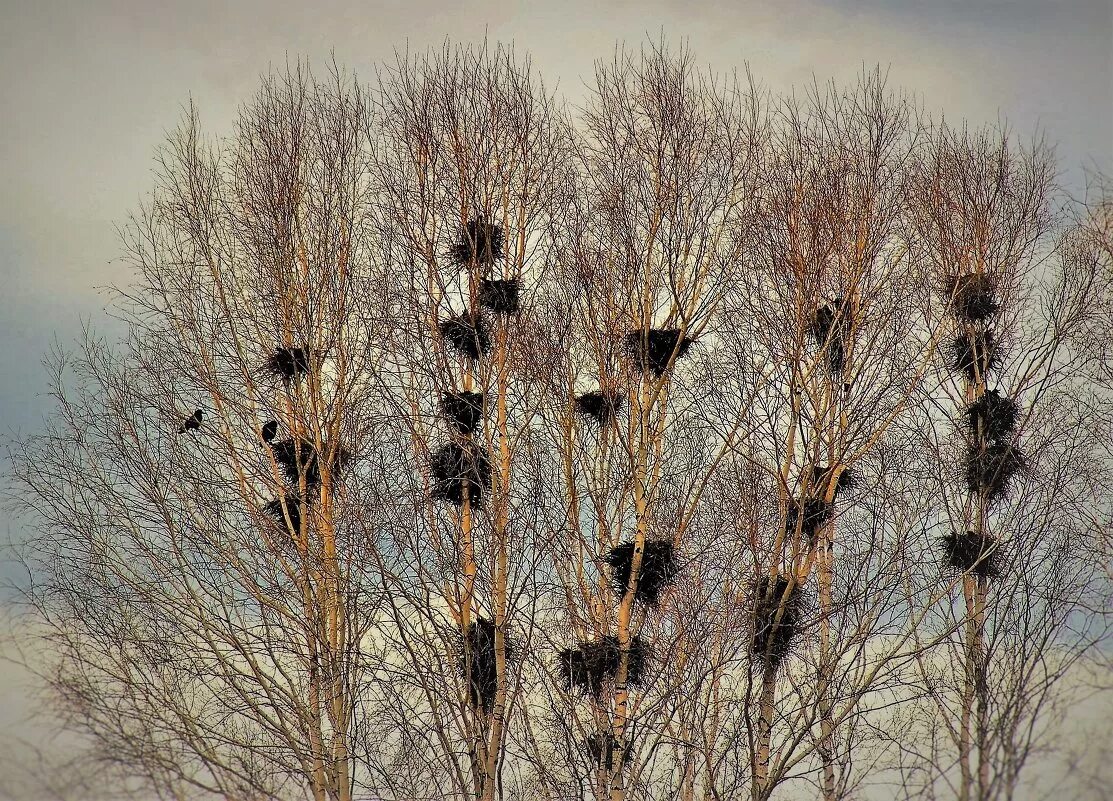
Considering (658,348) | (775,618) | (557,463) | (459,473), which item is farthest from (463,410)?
(775,618)

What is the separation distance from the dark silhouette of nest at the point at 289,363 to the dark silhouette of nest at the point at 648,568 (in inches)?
103

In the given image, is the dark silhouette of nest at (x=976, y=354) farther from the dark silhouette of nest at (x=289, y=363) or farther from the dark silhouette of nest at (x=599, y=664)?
the dark silhouette of nest at (x=289, y=363)

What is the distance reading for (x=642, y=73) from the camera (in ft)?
26.3

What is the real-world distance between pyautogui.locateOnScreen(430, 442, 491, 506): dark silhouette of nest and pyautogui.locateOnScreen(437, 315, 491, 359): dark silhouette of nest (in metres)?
0.65

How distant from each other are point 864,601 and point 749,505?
998mm

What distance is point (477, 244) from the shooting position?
26.3 ft

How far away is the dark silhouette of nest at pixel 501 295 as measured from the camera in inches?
313

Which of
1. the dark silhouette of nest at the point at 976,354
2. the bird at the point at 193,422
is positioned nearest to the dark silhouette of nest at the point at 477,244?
the bird at the point at 193,422

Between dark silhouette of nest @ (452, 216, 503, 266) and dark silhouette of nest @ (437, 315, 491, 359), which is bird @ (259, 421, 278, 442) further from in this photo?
dark silhouette of nest @ (452, 216, 503, 266)

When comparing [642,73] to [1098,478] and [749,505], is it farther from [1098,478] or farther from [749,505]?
[1098,478]

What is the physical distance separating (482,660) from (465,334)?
85.8 inches

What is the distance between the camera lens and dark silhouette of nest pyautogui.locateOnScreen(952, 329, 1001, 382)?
30.2ft

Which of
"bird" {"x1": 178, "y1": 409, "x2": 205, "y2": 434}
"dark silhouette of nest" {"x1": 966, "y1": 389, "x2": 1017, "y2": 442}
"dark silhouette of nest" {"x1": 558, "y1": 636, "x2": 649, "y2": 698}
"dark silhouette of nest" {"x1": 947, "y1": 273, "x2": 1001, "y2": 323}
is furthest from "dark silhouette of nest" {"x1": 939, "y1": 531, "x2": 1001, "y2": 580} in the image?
"bird" {"x1": 178, "y1": 409, "x2": 205, "y2": 434}

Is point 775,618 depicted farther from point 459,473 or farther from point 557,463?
point 459,473
